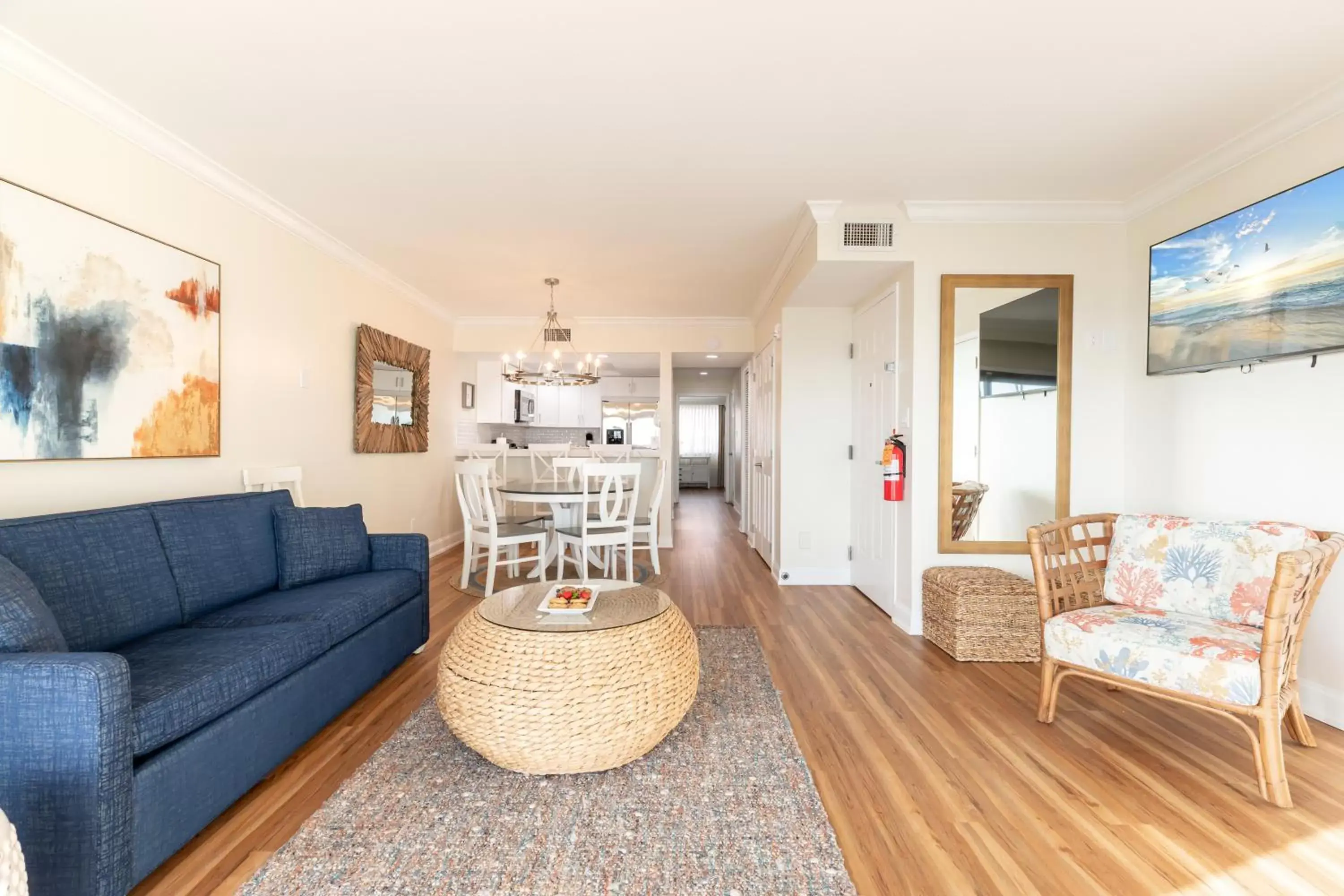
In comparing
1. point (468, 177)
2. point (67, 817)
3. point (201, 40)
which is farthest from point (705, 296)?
point (67, 817)

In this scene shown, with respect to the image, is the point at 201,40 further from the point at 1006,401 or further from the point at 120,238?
the point at 1006,401

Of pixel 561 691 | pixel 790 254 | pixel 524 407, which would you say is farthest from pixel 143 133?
pixel 524 407

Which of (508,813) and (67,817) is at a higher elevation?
(67,817)

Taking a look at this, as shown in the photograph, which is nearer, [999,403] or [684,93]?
[684,93]

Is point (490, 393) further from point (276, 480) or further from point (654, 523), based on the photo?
point (276, 480)

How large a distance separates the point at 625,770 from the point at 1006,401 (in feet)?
9.35

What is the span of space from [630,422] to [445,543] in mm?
3851

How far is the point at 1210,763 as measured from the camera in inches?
78.2

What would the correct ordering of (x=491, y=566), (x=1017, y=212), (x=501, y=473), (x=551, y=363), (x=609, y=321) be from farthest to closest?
(x=501, y=473), (x=609, y=321), (x=551, y=363), (x=491, y=566), (x=1017, y=212)

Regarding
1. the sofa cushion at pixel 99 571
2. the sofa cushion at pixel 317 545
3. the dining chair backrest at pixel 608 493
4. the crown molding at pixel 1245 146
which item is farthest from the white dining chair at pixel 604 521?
the crown molding at pixel 1245 146

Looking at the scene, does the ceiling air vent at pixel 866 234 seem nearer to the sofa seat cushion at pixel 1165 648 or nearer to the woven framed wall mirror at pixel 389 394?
the sofa seat cushion at pixel 1165 648

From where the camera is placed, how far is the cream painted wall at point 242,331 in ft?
7.09

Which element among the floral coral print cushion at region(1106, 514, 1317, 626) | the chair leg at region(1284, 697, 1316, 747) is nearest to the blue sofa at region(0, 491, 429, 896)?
the floral coral print cushion at region(1106, 514, 1317, 626)

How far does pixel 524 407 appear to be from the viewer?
7.74 meters
